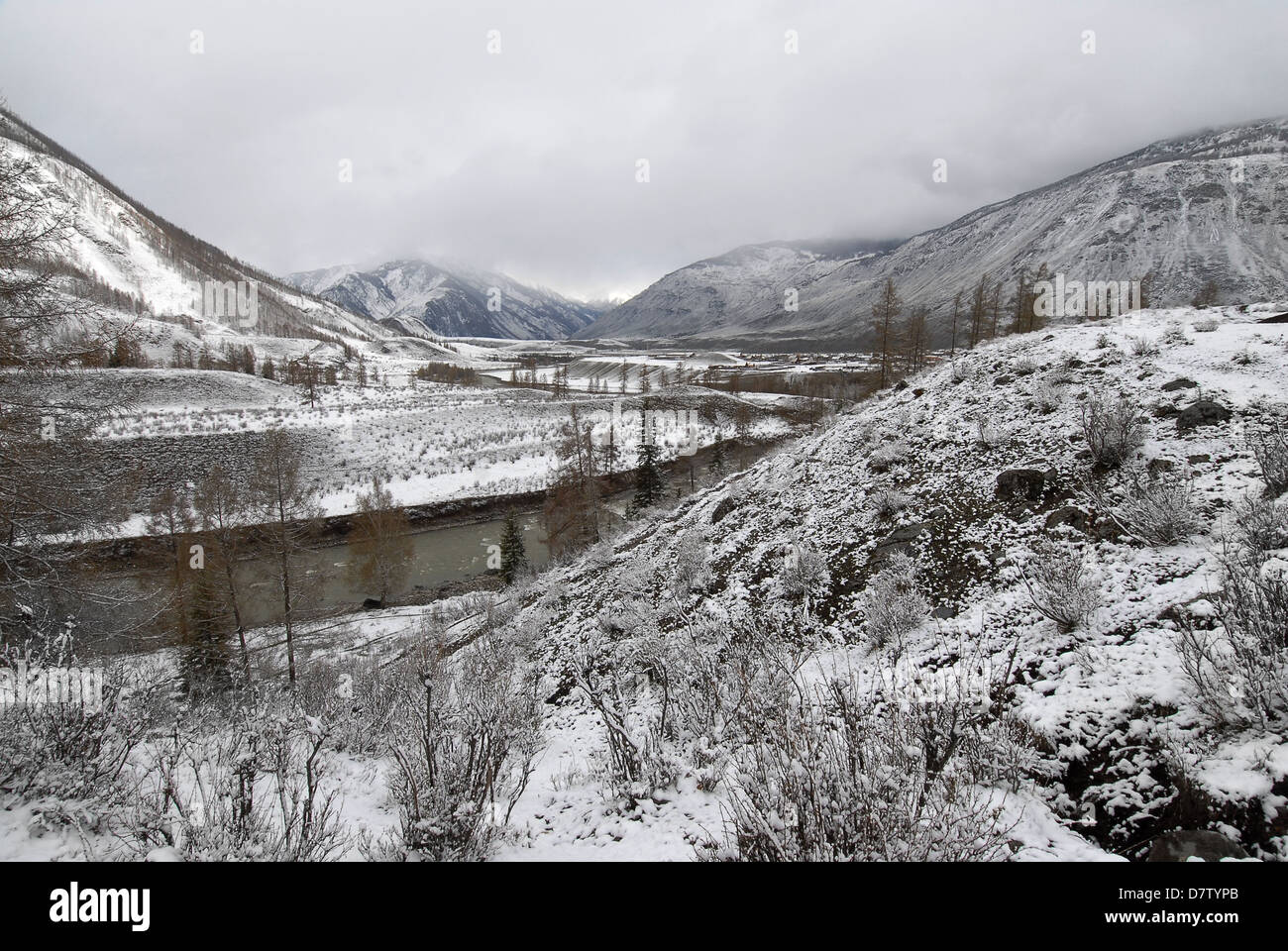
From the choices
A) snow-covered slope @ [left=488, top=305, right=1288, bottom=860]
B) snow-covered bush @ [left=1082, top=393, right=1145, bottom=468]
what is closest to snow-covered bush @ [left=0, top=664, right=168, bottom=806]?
snow-covered slope @ [left=488, top=305, right=1288, bottom=860]

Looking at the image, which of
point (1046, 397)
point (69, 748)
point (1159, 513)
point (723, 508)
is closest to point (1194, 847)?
point (1159, 513)

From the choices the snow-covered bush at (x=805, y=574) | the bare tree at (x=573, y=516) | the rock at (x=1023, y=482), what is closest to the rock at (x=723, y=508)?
the snow-covered bush at (x=805, y=574)

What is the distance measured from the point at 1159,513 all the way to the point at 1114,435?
295cm

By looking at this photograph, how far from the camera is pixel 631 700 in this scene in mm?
7309

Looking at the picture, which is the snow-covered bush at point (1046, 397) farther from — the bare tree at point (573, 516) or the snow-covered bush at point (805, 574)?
the bare tree at point (573, 516)

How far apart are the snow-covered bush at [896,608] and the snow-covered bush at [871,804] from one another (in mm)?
2399

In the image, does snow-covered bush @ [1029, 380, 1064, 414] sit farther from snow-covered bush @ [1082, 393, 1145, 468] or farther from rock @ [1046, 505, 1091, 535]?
rock @ [1046, 505, 1091, 535]

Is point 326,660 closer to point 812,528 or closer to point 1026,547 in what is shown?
point 812,528

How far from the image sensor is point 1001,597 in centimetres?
645

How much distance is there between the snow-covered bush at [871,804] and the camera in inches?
103

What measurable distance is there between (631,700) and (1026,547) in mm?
6078

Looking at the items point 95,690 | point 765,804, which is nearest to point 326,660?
point 95,690

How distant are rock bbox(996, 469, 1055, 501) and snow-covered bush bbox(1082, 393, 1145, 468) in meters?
0.71

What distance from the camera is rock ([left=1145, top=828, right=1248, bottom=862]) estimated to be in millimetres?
2602
